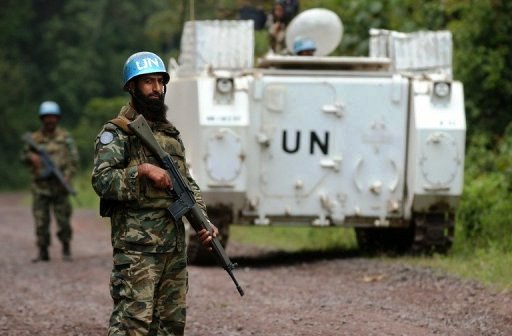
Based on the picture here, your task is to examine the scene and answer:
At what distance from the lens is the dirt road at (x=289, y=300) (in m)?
9.20

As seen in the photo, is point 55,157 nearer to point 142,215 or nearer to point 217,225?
point 217,225

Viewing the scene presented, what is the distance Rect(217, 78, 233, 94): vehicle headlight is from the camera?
13.3 m

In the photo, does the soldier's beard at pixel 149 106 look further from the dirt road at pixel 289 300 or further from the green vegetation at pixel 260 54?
the green vegetation at pixel 260 54

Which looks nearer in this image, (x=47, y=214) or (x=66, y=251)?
(x=47, y=214)

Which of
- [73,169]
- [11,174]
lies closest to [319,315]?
[73,169]

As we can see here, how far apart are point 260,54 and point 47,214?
32.2ft

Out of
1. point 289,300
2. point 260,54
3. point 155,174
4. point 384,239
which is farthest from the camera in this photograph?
point 260,54

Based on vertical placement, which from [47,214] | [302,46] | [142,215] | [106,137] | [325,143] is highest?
[302,46]

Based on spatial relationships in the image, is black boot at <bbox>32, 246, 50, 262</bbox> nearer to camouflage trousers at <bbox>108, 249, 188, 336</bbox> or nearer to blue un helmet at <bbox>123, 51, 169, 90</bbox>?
camouflage trousers at <bbox>108, 249, 188, 336</bbox>

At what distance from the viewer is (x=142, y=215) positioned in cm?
686

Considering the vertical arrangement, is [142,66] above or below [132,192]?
above

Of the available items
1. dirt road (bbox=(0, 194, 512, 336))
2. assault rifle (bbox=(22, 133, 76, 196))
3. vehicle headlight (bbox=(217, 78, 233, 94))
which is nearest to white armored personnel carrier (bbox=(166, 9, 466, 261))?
vehicle headlight (bbox=(217, 78, 233, 94))

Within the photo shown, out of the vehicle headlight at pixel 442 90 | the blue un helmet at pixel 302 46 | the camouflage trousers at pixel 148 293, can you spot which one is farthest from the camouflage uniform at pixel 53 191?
the camouflage trousers at pixel 148 293

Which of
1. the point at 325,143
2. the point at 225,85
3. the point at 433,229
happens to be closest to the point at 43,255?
the point at 225,85
